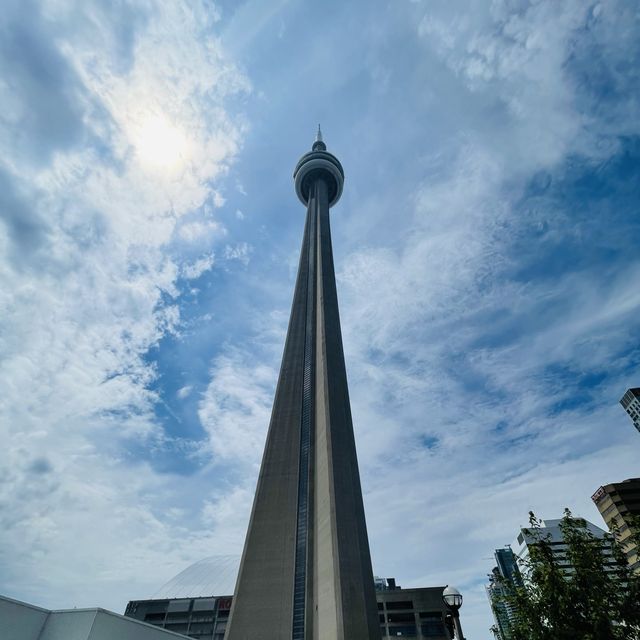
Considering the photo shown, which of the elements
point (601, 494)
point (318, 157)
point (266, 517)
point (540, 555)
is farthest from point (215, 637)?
point (601, 494)

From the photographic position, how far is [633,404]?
117 m

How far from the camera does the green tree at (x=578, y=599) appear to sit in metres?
11.3

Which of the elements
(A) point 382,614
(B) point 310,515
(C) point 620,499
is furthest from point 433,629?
(C) point 620,499

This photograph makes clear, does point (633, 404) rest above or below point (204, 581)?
above

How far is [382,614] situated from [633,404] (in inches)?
4290

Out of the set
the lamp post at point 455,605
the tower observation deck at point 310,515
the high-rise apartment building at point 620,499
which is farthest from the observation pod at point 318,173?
the high-rise apartment building at point 620,499

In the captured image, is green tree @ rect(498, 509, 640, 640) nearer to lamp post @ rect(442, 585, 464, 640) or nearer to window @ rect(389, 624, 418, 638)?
lamp post @ rect(442, 585, 464, 640)

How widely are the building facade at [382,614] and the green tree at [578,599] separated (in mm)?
37457

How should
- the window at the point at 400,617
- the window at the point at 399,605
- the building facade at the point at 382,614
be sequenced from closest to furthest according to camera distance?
1. the building facade at the point at 382,614
2. the window at the point at 400,617
3. the window at the point at 399,605

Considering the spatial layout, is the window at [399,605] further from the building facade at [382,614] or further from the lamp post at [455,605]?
the lamp post at [455,605]

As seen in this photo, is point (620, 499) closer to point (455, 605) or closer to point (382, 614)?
point (382, 614)

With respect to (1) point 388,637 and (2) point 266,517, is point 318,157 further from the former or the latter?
(1) point 388,637

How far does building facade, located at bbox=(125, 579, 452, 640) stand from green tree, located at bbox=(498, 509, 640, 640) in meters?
37.5

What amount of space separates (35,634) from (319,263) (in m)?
36.0
